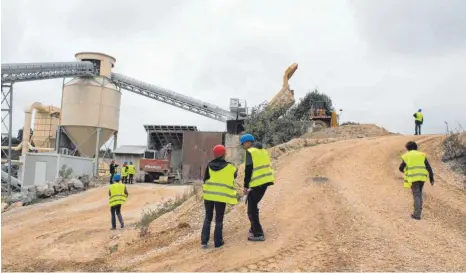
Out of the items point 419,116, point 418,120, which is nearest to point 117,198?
point 418,120

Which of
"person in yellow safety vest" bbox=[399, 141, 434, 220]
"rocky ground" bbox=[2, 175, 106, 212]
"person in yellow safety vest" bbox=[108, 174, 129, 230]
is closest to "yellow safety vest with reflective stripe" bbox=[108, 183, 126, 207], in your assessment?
"person in yellow safety vest" bbox=[108, 174, 129, 230]

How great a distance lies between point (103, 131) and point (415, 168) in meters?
29.7

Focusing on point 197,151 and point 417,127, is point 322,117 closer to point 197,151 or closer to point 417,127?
point 417,127

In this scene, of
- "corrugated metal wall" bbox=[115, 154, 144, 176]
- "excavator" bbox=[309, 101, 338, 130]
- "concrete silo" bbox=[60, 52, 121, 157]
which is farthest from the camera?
"concrete silo" bbox=[60, 52, 121, 157]

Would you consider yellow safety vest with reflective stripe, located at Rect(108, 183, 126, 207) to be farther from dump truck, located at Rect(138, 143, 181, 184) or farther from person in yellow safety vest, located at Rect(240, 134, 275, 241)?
dump truck, located at Rect(138, 143, 181, 184)

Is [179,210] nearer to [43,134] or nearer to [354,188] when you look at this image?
[354,188]

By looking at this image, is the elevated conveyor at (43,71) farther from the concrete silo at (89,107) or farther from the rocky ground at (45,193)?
the rocky ground at (45,193)

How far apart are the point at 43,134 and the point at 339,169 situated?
38.9 metres

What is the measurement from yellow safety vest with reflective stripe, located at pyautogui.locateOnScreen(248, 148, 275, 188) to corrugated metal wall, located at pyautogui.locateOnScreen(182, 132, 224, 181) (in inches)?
886

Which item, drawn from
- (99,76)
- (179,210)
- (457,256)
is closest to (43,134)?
(99,76)

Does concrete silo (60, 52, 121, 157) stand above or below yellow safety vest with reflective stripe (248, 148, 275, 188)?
above

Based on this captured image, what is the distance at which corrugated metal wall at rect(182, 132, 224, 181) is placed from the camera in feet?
98.5

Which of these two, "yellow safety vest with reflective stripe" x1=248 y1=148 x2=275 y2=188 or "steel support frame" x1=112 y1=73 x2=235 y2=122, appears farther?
"steel support frame" x1=112 y1=73 x2=235 y2=122

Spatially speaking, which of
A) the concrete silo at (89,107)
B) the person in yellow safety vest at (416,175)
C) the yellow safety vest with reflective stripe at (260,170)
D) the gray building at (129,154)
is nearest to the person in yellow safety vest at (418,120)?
the person in yellow safety vest at (416,175)
